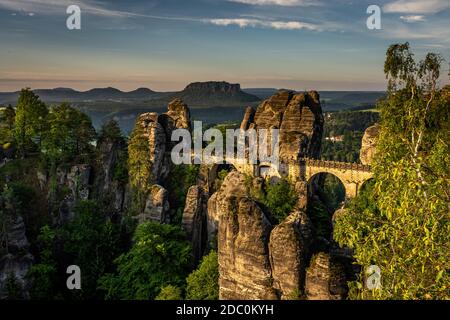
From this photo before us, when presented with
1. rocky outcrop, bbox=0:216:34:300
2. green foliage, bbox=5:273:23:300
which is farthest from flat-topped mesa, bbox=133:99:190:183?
green foliage, bbox=5:273:23:300

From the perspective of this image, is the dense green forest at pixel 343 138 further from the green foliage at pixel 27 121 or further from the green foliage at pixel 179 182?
the green foliage at pixel 27 121

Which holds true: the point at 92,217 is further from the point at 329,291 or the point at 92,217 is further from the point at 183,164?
the point at 329,291

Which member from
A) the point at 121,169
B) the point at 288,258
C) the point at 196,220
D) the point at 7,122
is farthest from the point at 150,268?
the point at 7,122

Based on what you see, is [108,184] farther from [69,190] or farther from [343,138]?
[343,138]

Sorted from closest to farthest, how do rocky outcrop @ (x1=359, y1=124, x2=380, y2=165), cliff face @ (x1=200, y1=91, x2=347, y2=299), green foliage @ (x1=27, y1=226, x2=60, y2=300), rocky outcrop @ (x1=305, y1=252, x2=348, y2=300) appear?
rocky outcrop @ (x1=305, y1=252, x2=348, y2=300), cliff face @ (x1=200, y1=91, x2=347, y2=299), green foliage @ (x1=27, y1=226, x2=60, y2=300), rocky outcrop @ (x1=359, y1=124, x2=380, y2=165)

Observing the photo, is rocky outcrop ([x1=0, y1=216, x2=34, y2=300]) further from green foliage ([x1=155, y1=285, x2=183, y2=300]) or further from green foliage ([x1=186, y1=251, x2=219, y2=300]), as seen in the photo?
green foliage ([x1=186, y1=251, x2=219, y2=300])

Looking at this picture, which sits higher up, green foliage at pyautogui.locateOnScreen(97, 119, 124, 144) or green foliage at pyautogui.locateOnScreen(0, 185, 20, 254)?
green foliage at pyautogui.locateOnScreen(97, 119, 124, 144)
